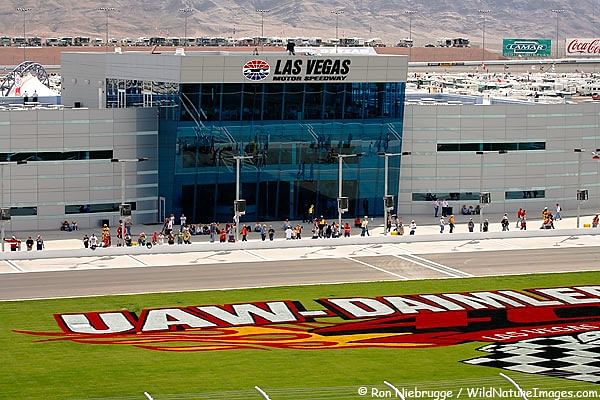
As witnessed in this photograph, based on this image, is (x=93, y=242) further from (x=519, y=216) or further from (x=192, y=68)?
(x=519, y=216)

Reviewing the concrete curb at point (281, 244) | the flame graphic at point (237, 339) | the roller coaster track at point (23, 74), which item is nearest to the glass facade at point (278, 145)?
the concrete curb at point (281, 244)

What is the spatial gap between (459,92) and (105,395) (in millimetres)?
85025

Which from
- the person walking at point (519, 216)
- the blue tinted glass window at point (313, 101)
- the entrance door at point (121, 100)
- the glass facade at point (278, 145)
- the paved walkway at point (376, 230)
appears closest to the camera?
the paved walkway at point (376, 230)

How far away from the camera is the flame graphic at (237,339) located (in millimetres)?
64375

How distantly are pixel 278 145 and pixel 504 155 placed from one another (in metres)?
17.7

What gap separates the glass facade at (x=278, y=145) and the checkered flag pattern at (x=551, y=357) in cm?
4177

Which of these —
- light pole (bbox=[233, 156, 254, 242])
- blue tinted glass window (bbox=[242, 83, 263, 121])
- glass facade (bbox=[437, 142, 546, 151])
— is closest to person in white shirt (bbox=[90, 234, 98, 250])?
light pole (bbox=[233, 156, 254, 242])

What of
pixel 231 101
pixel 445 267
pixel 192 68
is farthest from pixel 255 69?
pixel 445 267

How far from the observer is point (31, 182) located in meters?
99.1

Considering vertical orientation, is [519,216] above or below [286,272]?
above

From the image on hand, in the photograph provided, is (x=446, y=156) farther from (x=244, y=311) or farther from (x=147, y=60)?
(x=244, y=311)

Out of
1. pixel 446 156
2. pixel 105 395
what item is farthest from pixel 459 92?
pixel 105 395

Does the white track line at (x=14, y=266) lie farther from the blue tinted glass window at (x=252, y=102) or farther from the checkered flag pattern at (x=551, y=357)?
the checkered flag pattern at (x=551, y=357)

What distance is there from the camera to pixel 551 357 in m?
61.2
